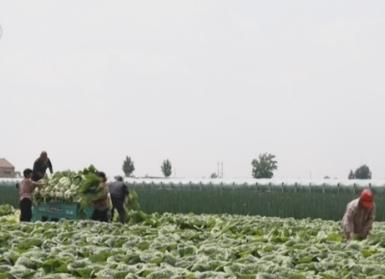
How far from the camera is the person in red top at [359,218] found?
10.9 m

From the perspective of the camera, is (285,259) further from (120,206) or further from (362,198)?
(120,206)

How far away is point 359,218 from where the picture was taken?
11016mm

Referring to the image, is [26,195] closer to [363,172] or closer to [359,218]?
[359,218]

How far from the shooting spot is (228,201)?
24.2 meters

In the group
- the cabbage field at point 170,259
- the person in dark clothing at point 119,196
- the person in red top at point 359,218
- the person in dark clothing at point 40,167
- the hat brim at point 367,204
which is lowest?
the cabbage field at point 170,259

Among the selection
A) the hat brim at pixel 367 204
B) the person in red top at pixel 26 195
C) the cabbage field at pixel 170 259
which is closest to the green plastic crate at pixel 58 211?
the person in red top at pixel 26 195

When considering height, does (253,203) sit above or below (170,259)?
above

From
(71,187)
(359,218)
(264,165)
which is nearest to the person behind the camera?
(359,218)

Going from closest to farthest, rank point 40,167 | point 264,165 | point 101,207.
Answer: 1. point 101,207
2. point 40,167
3. point 264,165

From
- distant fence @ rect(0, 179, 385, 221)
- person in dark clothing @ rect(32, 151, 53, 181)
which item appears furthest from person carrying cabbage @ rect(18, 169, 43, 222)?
distant fence @ rect(0, 179, 385, 221)

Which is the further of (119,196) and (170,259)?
(119,196)

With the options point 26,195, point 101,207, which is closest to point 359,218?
point 101,207

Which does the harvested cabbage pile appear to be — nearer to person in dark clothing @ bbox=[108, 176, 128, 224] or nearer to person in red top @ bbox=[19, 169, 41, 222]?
person in red top @ bbox=[19, 169, 41, 222]

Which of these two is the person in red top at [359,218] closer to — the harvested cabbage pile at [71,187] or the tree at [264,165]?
the harvested cabbage pile at [71,187]
